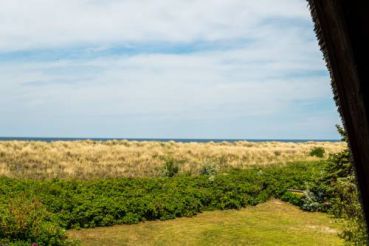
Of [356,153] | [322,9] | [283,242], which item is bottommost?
[283,242]

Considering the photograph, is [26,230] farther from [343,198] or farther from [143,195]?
[343,198]

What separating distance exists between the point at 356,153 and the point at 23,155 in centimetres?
4845

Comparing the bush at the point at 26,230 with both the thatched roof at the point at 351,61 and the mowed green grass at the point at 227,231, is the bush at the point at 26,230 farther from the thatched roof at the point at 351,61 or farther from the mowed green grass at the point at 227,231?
the thatched roof at the point at 351,61

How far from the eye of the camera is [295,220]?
20156mm

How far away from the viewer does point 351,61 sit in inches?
63.7

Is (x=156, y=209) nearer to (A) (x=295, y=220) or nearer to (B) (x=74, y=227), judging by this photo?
(B) (x=74, y=227)

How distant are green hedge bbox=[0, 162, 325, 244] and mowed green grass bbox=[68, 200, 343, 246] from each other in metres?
0.51

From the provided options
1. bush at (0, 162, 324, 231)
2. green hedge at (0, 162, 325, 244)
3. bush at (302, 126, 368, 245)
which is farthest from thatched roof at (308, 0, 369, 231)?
green hedge at (0, 162, 325, 244)

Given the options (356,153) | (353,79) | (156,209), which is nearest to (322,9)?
(353,79)

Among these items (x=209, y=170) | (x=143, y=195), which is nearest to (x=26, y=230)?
(x=143, y=195)

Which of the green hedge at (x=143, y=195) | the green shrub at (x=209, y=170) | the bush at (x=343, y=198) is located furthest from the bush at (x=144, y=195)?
the green shrub at (x=209, y=170)

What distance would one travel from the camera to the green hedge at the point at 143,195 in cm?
1859

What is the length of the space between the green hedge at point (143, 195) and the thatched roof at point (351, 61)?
666 inches

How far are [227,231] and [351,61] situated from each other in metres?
16.8
